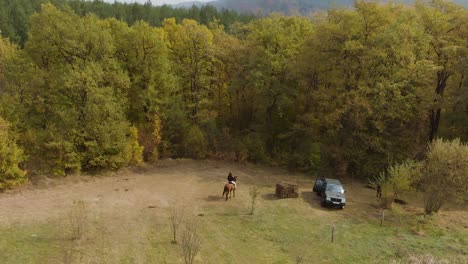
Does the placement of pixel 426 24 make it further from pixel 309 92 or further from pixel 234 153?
pixel 234 153

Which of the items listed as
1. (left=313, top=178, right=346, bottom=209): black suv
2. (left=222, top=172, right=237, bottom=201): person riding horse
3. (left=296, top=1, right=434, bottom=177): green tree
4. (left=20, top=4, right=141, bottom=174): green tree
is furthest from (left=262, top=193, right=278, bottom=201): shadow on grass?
(left=20, top=4, right=141, bottom=174): green tree

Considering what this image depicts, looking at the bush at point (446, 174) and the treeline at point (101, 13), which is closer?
the bush at point (446, 174)

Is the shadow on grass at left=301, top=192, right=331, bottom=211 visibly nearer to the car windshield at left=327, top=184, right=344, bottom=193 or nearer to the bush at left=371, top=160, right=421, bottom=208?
the car windshield at left=327, top=184, right=344, bottom=193

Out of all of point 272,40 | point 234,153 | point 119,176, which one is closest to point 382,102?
point 272,40

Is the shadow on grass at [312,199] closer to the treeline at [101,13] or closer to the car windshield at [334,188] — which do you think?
the car windshield at [334,188]

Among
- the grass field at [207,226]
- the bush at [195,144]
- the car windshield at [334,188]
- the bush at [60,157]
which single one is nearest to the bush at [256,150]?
the bush at [195,144]

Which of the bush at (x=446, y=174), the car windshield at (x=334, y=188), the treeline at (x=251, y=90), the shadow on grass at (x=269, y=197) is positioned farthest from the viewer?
the treeline at (x=251, y=90)
